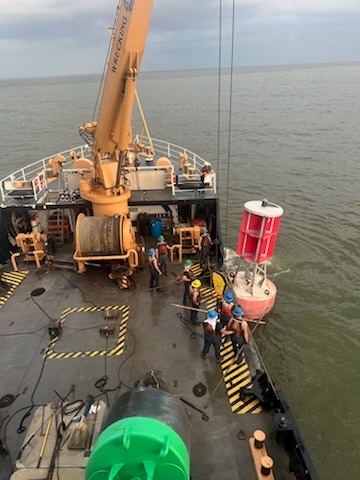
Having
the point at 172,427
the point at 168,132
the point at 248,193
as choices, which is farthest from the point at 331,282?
the point at 168,132

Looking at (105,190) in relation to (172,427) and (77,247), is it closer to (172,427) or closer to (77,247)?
(77,247)

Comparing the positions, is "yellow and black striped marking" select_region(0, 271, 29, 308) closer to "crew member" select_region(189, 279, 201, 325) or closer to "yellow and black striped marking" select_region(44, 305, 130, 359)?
"yellow and black striped marking" select_region(44, 305, 130, 359)

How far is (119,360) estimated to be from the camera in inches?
308

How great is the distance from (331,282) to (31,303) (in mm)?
10527

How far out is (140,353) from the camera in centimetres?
800

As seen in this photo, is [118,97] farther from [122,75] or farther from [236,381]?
[236,381]

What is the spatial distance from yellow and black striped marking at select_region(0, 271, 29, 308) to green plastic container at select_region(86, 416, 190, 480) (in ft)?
25.9

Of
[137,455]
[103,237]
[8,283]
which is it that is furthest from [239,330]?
[8,283]

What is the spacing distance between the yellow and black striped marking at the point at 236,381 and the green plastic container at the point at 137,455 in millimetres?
3514

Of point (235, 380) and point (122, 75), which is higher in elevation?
point (122, 75)

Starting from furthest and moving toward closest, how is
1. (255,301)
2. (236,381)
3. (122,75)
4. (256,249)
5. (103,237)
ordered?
(255,301) → (103,237) → (256,249) → (122,75) → (236,381)

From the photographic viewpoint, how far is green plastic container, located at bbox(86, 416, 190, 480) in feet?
10.5

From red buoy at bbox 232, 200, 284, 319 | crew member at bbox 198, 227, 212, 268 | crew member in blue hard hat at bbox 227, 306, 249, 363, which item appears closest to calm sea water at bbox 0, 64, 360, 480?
red buoy at bbox 232, 200, 284, 319

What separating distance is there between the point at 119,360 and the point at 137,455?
4.73m
